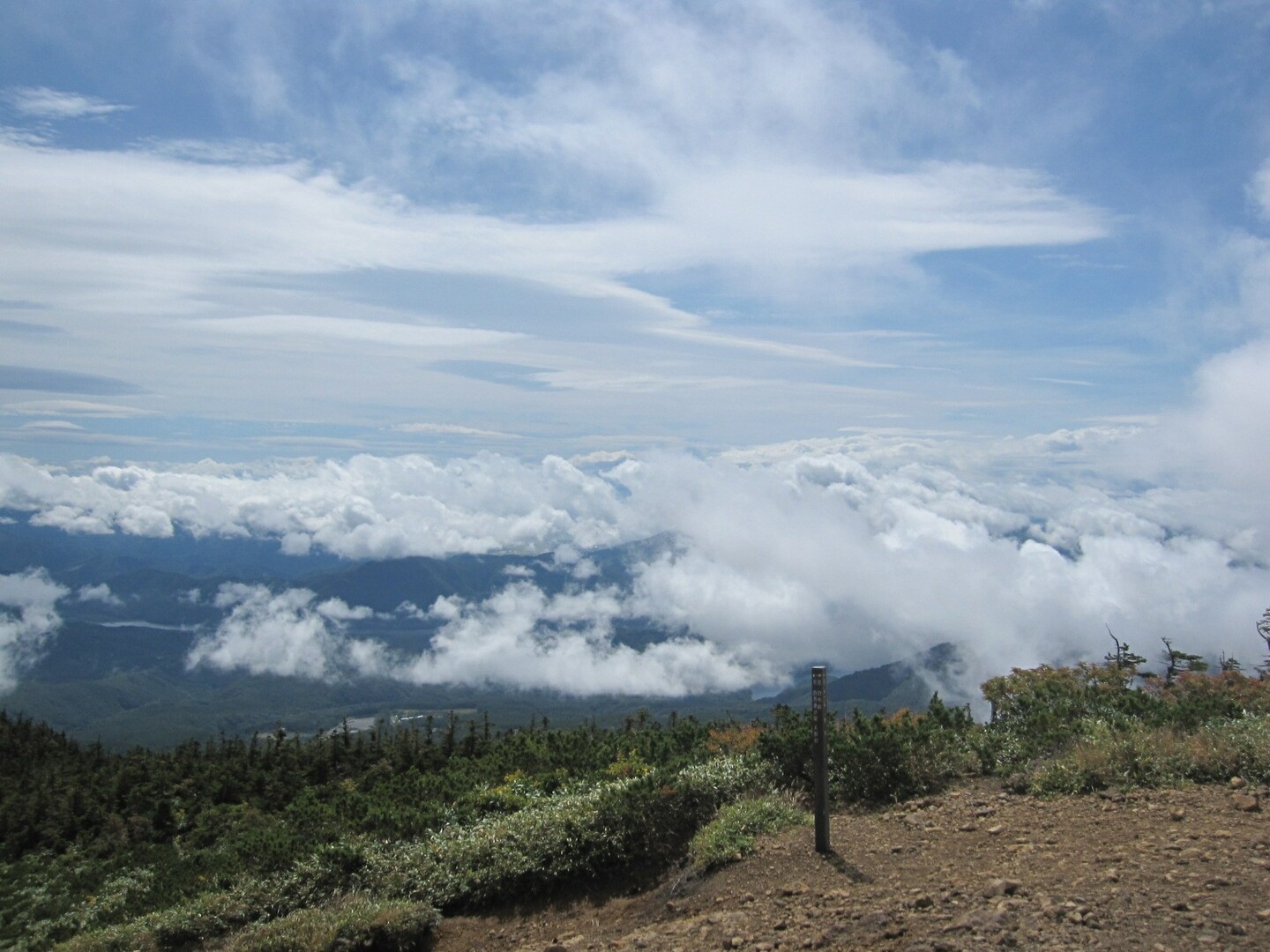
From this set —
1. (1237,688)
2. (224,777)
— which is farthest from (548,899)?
(224,777)

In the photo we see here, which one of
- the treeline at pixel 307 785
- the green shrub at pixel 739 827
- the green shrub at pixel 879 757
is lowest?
the treeline at pixel 307 785

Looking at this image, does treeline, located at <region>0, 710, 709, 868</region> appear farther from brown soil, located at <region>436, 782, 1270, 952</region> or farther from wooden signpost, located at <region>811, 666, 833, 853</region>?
wooden signpost, located at <region>811, 666, 833, 853</region>

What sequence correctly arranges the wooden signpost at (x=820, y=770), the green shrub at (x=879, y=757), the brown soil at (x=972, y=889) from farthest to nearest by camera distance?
the green shrub at (x=879, y=757) < the wooden signpost at (x=820, y=770) < the brown soil at (x=972, y=889)

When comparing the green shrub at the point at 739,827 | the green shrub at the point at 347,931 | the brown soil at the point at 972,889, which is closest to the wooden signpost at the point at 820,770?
the brown soil at the point at 972,889

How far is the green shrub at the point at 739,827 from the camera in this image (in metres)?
8.77

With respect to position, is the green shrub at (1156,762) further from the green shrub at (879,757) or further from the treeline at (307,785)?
the treeline at (307,785)

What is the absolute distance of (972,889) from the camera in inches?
271

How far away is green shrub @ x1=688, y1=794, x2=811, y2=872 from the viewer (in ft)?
28.8

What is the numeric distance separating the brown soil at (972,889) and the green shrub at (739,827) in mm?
181

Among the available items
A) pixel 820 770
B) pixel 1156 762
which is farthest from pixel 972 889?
pixel 1156 762

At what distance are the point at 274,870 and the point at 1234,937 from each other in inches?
371

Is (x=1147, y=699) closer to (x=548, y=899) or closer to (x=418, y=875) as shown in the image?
(x=548, y=899)

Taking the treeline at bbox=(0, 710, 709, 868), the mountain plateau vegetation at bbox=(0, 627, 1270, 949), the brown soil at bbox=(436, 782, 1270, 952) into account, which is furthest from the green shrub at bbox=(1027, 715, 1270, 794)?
the treeline at bbox=(0, 710, 709, 868)

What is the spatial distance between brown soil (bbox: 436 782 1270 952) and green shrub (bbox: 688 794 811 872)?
7.1 inches
